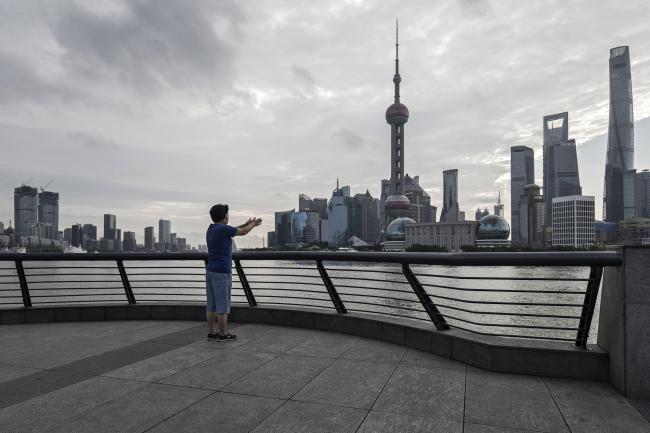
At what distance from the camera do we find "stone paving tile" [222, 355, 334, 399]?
3643 mm

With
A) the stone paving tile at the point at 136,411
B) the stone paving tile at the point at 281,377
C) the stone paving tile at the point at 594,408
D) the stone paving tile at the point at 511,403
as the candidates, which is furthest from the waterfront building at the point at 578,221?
the stone paving tile at the point at 136,411

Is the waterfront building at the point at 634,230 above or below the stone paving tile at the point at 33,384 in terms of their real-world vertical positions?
above

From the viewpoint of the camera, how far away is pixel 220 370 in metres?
4.22

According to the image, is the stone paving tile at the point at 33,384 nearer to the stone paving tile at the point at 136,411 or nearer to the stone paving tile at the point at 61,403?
the stone paving tile at the point at 61,403

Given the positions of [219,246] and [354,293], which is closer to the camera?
[219,246]

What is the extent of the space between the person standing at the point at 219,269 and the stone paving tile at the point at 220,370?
629 millimetres

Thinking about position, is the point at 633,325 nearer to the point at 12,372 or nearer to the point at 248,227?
the point at 248,227

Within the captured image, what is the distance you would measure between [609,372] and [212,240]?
195 inches

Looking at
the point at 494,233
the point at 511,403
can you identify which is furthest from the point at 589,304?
the point at 494,233

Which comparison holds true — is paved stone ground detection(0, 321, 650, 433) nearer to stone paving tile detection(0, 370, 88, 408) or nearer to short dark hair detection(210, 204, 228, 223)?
stone paving tile detection(0, 370, 88, 408)

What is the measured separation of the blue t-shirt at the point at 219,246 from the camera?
547 cm

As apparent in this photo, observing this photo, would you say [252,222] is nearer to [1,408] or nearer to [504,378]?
[1,408]

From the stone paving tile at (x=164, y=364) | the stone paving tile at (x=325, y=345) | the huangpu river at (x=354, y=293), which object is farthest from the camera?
the huangpu river at (x=354, y=293)

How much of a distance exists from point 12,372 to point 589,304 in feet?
20.9
